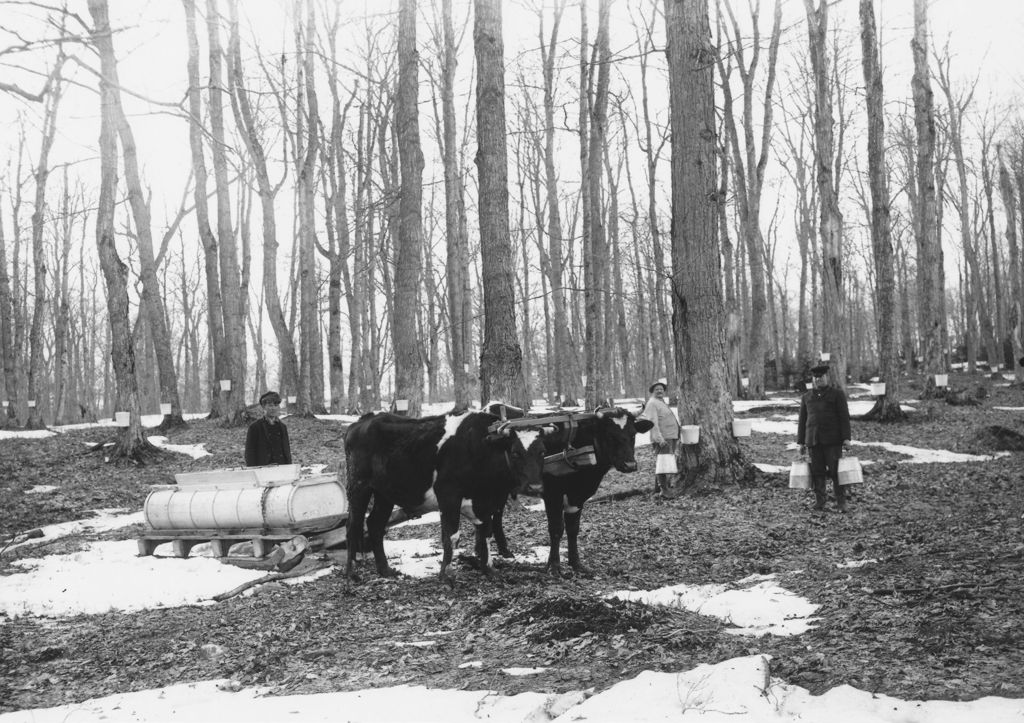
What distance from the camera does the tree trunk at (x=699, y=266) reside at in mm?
12945

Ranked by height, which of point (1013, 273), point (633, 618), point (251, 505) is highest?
point (1013, 273)

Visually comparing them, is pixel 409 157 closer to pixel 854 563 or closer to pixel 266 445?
pixel 266 445

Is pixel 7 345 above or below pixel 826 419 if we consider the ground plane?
above

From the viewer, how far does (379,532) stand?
365 inches

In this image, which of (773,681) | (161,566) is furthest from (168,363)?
(773,681)

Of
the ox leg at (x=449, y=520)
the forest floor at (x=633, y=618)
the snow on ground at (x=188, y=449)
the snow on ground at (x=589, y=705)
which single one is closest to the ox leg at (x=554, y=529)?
the forest floor at (x=633, y=618)

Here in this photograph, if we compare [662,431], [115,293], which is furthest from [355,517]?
[115,293]

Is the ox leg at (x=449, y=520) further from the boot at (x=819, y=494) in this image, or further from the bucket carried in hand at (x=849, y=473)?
the bucket carried in hand at (x=849, y=473)

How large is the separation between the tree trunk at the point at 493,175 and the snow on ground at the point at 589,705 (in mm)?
6840

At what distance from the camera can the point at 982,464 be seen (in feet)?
49.2

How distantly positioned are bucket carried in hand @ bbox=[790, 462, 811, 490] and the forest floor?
0.93ft

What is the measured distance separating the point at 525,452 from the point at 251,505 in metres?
3.67

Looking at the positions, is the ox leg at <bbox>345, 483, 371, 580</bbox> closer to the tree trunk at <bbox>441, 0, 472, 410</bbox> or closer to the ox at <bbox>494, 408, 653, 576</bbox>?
the ox at <bbox>494, 408, 653, 576</bbox>

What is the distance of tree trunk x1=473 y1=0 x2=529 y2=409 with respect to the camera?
1173cm
